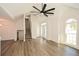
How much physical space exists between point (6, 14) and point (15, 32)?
314 millimetres

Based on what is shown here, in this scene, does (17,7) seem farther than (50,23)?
No

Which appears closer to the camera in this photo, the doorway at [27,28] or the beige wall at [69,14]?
the beige wall at [69,14]

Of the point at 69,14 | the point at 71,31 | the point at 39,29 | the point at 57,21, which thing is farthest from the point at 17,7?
the point at 71,31

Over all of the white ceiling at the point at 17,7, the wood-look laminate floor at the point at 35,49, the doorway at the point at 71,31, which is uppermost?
the white ceiling at the point at 17,7

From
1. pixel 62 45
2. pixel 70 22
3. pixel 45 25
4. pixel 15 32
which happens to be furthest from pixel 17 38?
pixel 70 22

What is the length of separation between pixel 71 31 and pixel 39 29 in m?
0.49

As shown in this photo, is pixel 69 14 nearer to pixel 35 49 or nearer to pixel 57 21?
pixel 57 21

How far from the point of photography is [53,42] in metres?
2.22

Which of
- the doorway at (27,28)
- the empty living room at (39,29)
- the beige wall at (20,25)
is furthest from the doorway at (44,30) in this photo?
the beige wall at (20,25)

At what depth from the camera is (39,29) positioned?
2285 millimetres

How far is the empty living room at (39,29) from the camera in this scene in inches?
84.4

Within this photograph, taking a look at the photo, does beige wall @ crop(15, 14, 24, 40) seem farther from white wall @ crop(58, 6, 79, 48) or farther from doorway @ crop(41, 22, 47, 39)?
white wall @ crop(58, 6, 79, 48)

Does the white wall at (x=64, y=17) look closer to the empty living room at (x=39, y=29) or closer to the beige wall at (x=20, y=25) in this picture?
the empty living room at (x=39, y=29)

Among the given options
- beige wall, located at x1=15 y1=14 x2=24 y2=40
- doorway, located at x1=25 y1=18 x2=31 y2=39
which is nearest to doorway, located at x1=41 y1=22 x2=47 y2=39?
doorway, located at x1=25 y1=18 x2=31 y2=39
